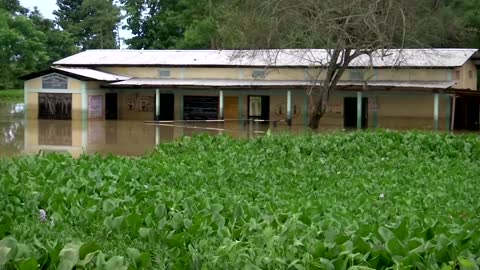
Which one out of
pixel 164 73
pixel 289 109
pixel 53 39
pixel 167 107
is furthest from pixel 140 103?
pixel 53 39

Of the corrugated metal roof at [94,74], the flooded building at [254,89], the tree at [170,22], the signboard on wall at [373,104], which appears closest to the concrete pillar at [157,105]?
the flooded building at [254,89]

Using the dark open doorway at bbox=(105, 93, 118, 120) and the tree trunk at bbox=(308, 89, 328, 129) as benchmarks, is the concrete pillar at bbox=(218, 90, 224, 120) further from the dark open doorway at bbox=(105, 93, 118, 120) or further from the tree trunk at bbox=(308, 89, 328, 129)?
the tree trunk at bbox=(308, 89, 328, 129)

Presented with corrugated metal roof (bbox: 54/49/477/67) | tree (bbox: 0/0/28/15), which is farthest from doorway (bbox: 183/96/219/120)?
tree (bbox: 0/0/28/15)

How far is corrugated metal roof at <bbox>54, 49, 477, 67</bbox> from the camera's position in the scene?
120 feet

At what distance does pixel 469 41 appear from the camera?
154 ft

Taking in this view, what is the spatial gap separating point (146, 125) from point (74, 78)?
6.45 meters

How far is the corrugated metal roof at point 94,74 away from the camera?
41.8m

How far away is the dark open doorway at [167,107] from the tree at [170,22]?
10496mm

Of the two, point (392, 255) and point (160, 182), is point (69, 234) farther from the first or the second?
point (160, 182)

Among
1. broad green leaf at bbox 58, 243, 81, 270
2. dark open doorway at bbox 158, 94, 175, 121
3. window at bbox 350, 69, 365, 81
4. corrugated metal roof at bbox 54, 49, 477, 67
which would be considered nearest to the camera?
broad green leaf at bbox 58, 243, 81, 270

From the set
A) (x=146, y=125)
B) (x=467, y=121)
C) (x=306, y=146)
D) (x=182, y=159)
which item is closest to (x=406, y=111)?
(x=467, y=121)

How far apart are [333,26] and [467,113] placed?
14.5 meters

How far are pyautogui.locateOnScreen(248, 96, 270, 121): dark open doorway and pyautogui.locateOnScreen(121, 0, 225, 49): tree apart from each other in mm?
12109

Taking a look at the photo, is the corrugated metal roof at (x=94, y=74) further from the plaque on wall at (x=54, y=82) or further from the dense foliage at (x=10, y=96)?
the dense foliage at (x=10, y=96)
